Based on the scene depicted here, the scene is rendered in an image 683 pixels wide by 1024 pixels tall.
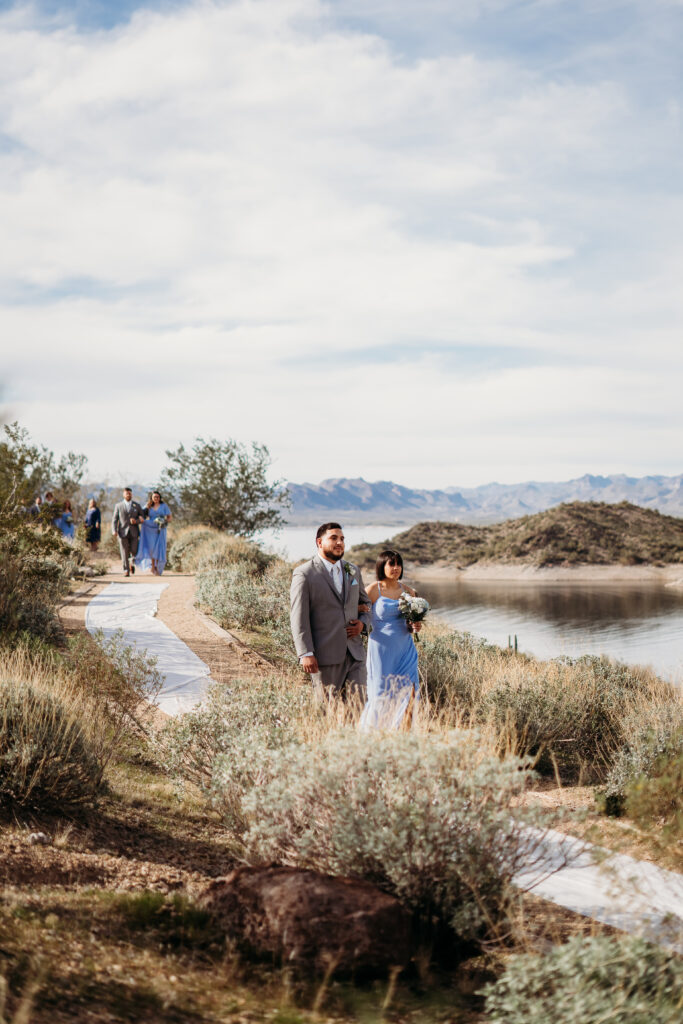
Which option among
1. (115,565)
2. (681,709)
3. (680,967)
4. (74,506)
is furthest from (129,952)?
(74,506)

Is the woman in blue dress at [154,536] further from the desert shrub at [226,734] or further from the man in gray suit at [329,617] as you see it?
the man in gray suit at [329,617]

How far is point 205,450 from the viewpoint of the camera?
29.6 m

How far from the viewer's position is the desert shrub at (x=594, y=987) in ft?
9.50

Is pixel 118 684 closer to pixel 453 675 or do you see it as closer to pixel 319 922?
pixel 319 922

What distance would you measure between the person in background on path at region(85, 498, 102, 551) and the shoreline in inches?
1581

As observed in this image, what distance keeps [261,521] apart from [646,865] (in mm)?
24512

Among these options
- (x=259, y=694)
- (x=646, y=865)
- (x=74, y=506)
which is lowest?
(x=646, y=865)

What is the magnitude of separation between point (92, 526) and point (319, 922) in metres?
22.9

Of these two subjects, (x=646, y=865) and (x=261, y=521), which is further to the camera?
(x=261, y=521)

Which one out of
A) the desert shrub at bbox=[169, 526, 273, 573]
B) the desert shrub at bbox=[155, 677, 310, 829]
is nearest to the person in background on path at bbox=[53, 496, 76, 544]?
the desert shrub at bbox=[169, 526, 273, 573]

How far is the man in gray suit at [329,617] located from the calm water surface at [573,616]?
13503 millimetres

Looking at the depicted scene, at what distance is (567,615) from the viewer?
39.3 meters

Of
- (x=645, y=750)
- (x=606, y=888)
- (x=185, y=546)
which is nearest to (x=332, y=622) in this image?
(x=606, y=888)

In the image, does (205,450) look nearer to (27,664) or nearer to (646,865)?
(27,664)
